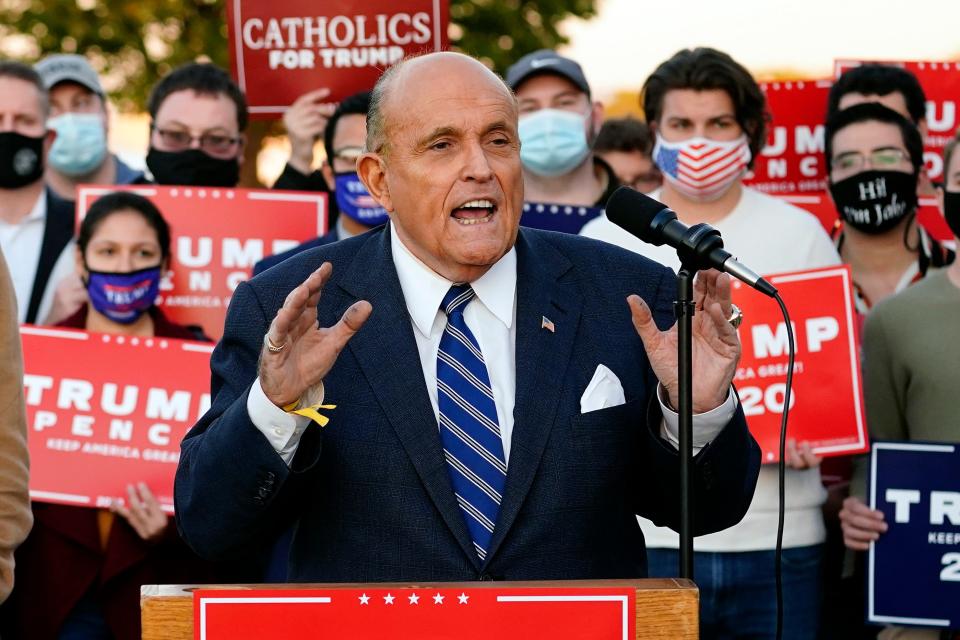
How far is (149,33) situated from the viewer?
2117 centimetres

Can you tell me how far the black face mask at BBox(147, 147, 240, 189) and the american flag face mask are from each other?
2265 mm

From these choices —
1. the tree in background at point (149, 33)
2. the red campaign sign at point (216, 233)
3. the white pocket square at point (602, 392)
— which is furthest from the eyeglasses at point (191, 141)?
the tree in background at point (149, 33)

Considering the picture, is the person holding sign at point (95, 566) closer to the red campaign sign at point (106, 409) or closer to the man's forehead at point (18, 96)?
the red campaign sign at point (106, 409)

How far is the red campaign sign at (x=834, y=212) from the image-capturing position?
658cm

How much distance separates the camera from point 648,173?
7656mm

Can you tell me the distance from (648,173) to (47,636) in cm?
390

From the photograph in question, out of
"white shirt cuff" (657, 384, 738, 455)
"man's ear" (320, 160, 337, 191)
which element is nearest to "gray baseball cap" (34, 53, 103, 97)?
"man's ear" (320, 160, 337, 191)

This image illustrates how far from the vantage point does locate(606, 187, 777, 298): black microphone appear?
2.87m

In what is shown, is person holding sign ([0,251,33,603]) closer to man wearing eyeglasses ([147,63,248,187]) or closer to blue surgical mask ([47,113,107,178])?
man wearing eyeglasses ([147,63,248,187])

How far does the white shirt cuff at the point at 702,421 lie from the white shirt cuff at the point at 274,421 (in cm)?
74

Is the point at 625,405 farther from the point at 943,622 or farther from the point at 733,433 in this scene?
the point at 943,622

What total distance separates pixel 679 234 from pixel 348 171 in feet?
11.7

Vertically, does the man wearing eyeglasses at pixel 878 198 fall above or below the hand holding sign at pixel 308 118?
below

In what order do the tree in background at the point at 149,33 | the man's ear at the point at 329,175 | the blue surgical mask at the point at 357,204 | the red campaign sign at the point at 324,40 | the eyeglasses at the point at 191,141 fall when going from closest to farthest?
the blue surgical mask at the point at 357,204 < the man's ear at the point at 329,175 < the eyeglasses at the point at 191,141 < the red campaign sign at the point at 324,40 < the tree in background at the point at 149,33
